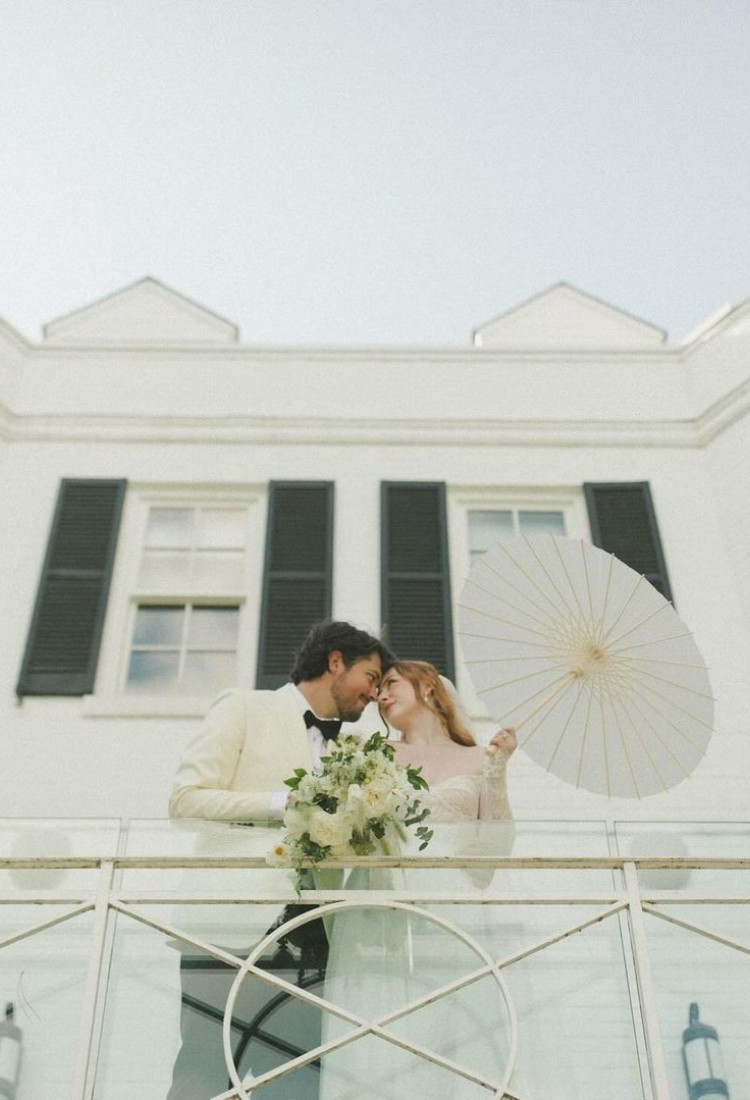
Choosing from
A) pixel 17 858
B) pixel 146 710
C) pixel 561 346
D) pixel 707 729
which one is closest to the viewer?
pixel 17 858

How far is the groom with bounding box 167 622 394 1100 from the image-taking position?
350cm

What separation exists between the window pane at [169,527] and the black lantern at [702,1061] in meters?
5.49

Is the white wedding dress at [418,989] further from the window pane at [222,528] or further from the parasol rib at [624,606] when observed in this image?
the window pane at [222,528]

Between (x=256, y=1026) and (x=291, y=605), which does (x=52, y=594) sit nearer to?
(x=291, y=605)

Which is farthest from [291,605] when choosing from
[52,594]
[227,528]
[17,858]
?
[17,858]

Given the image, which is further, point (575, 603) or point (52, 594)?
point (52, 594)

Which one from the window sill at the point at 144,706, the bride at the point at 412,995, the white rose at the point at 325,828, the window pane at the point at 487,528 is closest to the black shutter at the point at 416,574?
the window pane at the point at 487,528

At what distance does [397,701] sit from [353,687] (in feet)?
0.78

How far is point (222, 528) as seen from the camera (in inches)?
336

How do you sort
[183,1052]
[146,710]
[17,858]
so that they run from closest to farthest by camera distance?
[183,1052], [17,858], [146,710]

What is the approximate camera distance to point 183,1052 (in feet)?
11.4

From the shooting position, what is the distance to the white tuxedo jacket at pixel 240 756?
426 cm

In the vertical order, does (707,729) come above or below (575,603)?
below

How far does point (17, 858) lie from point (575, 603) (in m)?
2.47
